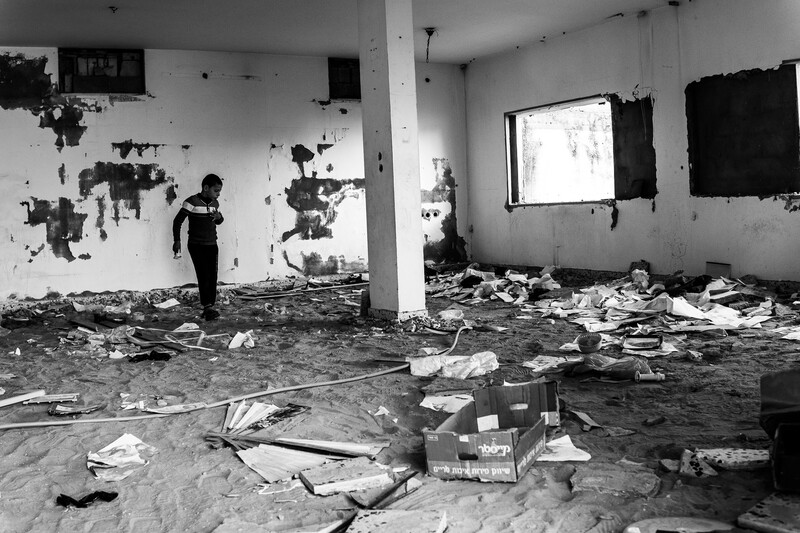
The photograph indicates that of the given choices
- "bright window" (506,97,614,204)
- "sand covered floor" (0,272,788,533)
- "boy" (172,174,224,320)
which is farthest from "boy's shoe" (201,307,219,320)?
"bright window" (506,97,614,204)

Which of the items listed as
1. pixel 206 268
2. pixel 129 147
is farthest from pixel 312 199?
pixel 206 268

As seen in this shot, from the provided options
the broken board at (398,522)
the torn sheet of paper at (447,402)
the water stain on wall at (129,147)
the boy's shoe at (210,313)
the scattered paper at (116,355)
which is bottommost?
the broken board at (398,522)

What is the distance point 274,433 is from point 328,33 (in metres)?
7.73

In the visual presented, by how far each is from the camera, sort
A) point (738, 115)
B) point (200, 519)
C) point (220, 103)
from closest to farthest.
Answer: point (200, 519)
point (738, 115)
point (220, 103)

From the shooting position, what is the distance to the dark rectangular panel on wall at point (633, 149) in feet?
34.1

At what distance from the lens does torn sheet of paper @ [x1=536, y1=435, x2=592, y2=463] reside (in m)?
3.76

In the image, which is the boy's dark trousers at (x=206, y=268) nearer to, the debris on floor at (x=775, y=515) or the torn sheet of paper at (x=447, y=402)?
the torn sheet of paper at (x=447, y=402)

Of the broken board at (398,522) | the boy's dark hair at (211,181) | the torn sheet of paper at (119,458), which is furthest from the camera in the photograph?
the boy's dark hair at (211,181)

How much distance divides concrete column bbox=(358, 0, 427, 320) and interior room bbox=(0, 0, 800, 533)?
3 cm

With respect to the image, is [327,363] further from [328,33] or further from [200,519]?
[328,33]

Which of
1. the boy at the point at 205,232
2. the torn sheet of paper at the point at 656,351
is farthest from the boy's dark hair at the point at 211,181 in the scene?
the torn sheet of paper at the point at 656,351

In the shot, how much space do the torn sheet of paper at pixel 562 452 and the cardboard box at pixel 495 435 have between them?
0.19 ft

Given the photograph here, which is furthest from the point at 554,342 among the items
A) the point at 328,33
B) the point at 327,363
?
Answer: the point at 328,33

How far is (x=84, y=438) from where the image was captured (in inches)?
179
